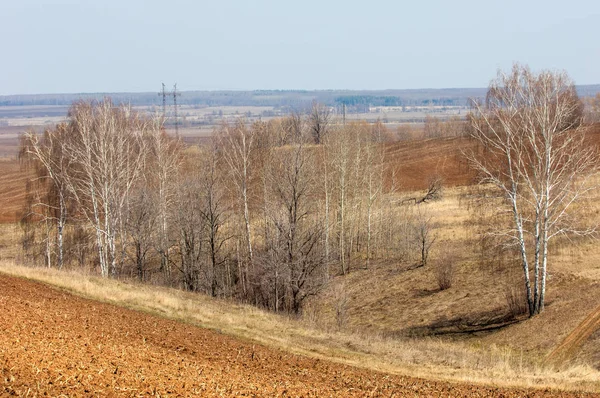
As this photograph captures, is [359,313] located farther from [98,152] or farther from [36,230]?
[36,230]

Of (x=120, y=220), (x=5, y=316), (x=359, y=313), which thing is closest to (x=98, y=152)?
(x=120, y=220)

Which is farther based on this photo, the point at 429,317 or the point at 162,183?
the point at 162,183

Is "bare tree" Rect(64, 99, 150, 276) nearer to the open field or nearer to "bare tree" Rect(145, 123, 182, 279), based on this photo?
Answer: "bare tree" Rect(145, 123, 182, 279)

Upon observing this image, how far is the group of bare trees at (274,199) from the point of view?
1042 inches

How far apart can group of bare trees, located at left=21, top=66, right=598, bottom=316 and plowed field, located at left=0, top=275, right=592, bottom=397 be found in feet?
41.5

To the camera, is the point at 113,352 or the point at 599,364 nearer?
the point at 113,352

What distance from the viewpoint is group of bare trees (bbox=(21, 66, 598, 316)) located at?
86.8 feet

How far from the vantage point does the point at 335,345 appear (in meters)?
19.2

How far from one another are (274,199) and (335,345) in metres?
19.8

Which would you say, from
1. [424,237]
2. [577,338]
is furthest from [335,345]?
[424,237]

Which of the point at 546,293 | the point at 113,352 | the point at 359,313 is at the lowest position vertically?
the point at 359,313

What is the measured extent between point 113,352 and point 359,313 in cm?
2172

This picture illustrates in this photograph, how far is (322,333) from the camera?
829 inches

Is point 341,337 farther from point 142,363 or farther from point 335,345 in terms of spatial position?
point 142,363
